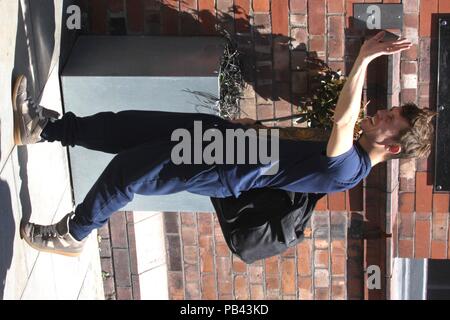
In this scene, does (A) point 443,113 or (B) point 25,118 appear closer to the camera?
(B) point 25,118

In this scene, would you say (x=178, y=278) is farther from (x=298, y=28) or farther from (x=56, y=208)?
(x=298, y=28)

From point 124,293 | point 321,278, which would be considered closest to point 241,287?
point 321,278

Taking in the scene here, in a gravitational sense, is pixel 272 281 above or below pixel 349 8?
below

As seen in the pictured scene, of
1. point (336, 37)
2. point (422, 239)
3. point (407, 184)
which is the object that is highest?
point (336, 37)

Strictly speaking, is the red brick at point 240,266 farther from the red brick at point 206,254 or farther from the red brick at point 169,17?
A: the red brick at point 169,17

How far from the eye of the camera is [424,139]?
3.60m

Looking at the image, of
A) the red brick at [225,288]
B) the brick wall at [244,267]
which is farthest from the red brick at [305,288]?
the red brick at [225,288]

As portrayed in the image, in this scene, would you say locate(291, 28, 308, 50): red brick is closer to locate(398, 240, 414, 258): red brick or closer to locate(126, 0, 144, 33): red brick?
locate(126, 0, 144, 33): red brick

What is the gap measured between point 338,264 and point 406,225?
1.87ft

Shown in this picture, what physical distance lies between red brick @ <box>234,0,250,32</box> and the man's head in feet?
5.94

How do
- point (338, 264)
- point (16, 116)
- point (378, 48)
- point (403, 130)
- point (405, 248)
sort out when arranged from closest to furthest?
point (378, 48) → point (403, 130) → point (16, 116) → point (405, 248) → point (338, 264)

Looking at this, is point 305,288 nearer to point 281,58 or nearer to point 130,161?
point 281,58

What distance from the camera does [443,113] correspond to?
5156 mm
